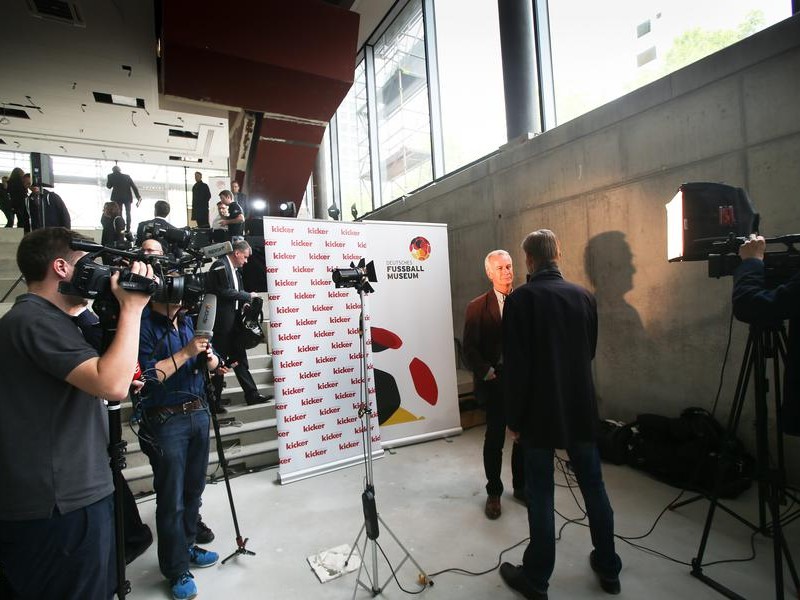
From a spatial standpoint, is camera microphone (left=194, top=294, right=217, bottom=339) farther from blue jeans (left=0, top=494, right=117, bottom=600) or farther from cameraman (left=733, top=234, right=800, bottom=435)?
cameraman (left=733, top=234, right=800, bottom=435)

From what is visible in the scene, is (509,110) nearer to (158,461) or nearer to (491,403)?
(491,403)

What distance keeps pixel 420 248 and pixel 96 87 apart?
7019mm

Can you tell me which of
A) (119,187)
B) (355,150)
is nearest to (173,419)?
(119,187)

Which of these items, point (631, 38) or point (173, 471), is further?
point (631, 38)

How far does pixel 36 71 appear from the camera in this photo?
20.6ft

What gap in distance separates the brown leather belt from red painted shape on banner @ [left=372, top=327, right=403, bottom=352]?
1915 mm

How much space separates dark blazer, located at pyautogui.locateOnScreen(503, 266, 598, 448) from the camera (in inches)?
65.6

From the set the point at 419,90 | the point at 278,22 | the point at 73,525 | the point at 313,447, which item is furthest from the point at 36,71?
the point at 73,525

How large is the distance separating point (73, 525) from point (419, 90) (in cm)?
647

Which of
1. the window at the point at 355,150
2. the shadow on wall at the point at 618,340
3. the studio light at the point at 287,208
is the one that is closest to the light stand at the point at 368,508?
the shadow on wall at the point at 618,340

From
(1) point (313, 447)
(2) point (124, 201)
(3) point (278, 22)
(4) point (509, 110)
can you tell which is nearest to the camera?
(1) point (313, 447)

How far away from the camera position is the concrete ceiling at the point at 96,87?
5387 millimetres

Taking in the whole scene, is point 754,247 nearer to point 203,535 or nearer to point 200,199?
point 203,535

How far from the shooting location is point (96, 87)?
691cm
